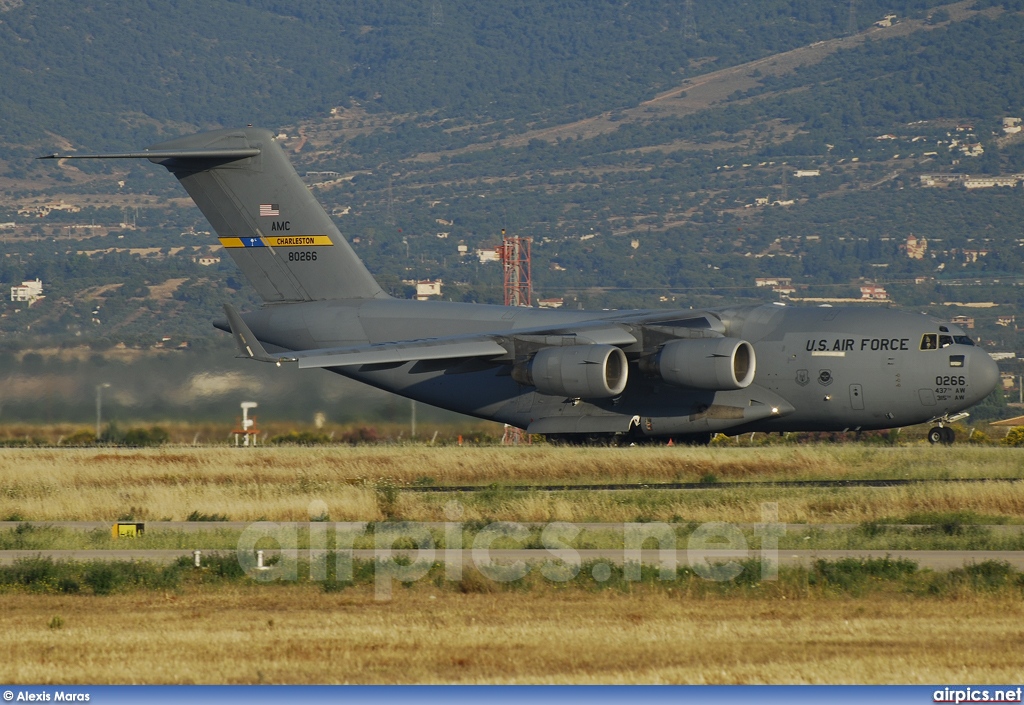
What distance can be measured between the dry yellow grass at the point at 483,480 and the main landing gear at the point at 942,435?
0.97ft

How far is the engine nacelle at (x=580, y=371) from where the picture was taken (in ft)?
93.8

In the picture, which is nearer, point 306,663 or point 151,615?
point 306,663

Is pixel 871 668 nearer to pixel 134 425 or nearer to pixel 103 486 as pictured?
pixel 103 486

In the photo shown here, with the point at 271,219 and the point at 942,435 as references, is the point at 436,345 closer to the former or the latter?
the point at 271,219

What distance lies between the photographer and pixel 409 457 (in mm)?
29750

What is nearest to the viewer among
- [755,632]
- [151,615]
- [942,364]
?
[755,632]

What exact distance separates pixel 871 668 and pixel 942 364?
59.4 feet

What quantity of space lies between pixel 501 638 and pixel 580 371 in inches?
633

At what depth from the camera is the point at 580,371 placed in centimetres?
2861

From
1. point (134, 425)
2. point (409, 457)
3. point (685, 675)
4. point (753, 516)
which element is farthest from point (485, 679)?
point (134, 425)

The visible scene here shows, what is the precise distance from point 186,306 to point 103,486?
66.9 meters

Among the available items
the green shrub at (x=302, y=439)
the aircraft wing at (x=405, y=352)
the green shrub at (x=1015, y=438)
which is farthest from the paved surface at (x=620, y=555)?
the green shrub at (x=1015, y=438)

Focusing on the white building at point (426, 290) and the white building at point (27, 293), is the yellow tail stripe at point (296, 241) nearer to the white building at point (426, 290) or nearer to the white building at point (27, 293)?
the white building at point (426, 290)

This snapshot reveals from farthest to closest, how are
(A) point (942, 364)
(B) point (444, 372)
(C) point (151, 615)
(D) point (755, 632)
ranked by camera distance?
(B) point (444, 372) → (A) point (942, 364) → (C) point (151, 615) → (D) point (755, 632)
